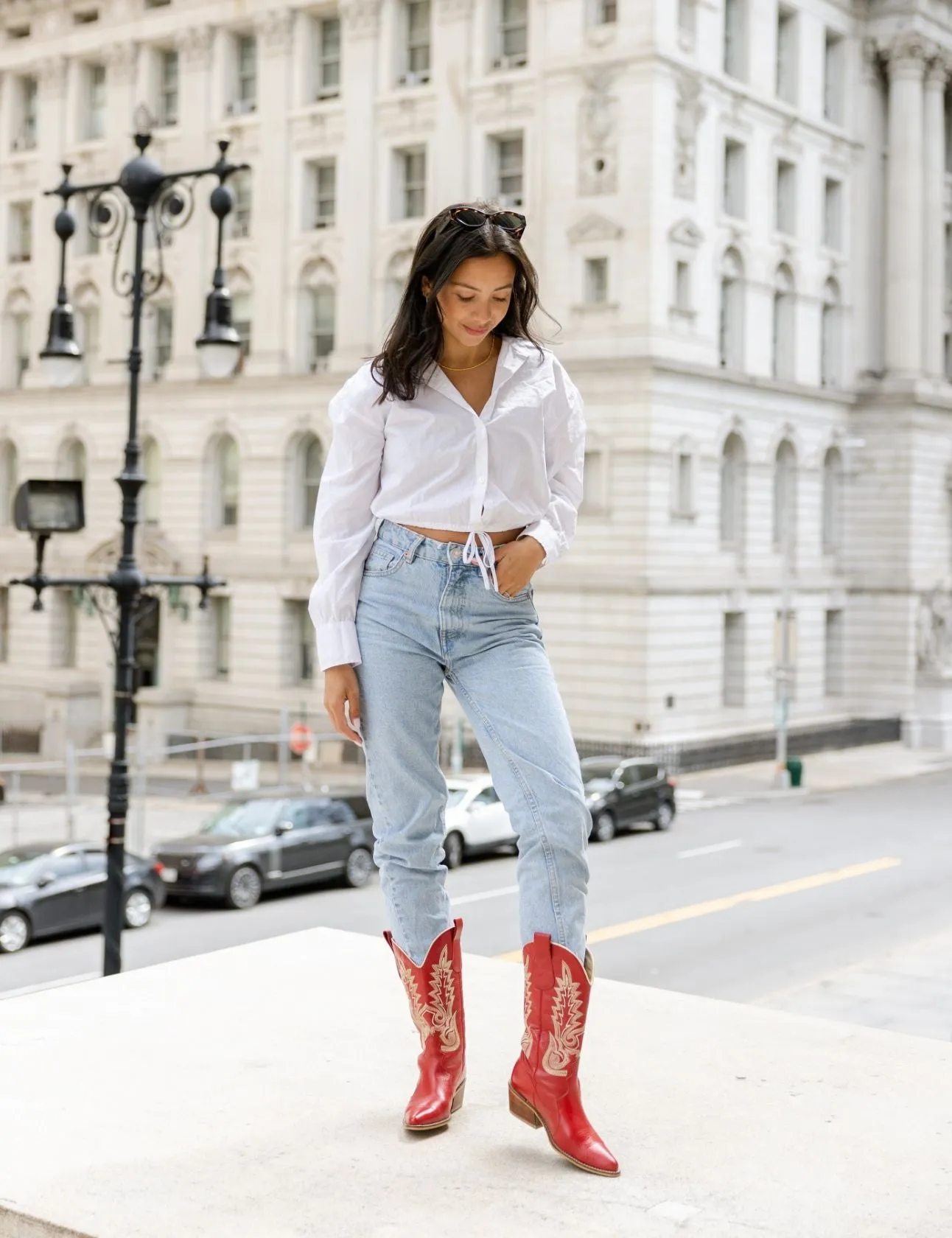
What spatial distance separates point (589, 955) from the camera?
15.3ft

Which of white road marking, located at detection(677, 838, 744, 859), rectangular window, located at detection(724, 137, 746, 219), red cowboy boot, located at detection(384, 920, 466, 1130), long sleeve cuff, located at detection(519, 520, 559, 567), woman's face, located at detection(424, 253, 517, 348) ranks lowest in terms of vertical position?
white road marking, located at detection(677, 838, 744, 859)

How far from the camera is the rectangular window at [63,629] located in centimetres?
4775

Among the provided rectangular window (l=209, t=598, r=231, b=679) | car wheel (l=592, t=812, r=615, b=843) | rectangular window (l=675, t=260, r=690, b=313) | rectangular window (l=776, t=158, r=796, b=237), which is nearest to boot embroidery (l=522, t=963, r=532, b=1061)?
car wheel (l=592, t=812, r=615, b=843)

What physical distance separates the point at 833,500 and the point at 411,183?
579 inches

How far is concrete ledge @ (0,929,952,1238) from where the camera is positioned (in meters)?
4.12

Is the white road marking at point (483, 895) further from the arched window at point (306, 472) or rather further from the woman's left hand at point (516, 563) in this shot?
the arched window at point (306, 472)

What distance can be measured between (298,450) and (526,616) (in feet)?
131

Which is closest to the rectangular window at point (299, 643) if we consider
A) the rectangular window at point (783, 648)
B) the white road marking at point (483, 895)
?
the rectangular window at point (783, 648)

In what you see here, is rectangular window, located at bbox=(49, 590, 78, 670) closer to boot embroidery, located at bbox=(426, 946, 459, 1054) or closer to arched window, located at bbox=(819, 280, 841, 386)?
arched window, located at bbox=(819, 280, 841, 386)

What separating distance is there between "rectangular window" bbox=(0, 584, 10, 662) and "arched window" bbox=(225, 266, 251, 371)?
416 inches

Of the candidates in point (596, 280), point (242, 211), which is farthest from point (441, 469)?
point (242, 211)

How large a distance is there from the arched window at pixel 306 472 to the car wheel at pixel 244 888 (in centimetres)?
2046

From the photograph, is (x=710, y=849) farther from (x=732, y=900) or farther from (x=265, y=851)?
(x=265, y=851)

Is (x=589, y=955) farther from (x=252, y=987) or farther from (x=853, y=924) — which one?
(x=853, y=924)
